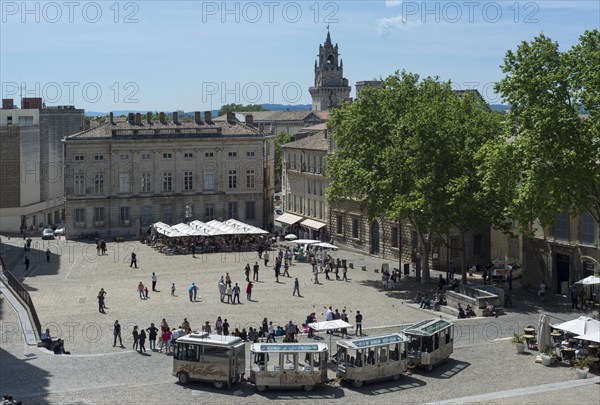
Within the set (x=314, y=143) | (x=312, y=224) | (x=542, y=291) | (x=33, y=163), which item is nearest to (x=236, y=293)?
(x=542, y=291)

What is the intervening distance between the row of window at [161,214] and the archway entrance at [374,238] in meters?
19.6

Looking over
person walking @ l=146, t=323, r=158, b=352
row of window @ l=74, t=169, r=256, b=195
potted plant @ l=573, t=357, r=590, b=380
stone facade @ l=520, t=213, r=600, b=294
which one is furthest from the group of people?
row of window @ l=74, t=169, r=256, b=195

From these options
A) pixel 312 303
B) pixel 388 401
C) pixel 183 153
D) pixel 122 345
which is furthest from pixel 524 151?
pixel 183 153

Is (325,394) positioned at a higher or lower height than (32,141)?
lower

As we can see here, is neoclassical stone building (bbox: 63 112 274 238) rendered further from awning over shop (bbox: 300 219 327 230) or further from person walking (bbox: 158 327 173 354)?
person walking (bbox: 158 327 173 354)

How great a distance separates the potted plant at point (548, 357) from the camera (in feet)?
119

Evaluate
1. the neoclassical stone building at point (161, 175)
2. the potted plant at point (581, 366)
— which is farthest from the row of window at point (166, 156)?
the potted plant at point (581, 366)

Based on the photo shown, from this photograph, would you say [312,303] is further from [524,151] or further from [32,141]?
[32,141]

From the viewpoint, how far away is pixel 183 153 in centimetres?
8825

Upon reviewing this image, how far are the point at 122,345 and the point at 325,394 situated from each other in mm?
12270

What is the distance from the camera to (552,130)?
44562 mm

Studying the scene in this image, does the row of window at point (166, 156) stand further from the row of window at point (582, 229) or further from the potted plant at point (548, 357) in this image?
the potted plant at point (548, 357)

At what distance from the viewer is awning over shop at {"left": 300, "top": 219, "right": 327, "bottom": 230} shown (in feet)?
273

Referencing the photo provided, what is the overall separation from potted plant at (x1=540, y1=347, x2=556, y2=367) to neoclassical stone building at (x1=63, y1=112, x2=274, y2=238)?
53044 mm
